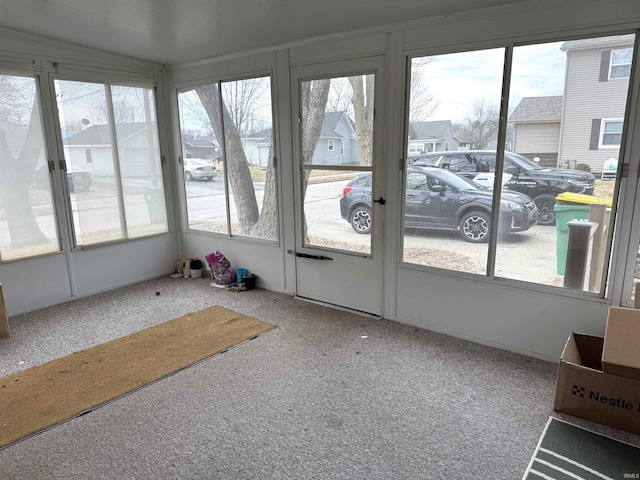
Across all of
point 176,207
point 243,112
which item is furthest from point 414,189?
point 176,207

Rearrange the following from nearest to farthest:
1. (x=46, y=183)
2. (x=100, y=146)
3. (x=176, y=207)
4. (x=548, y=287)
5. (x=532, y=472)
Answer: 1. (x=532, y=472)
2. (x=548, y=287)
3. (x=46, y=183)
4. (x=100, y=146)
5. (x=176, y=207)

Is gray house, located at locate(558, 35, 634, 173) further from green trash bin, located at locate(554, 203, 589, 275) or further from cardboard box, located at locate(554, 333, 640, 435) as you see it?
cardboard box, located at locate(554, 333, 640, 435)

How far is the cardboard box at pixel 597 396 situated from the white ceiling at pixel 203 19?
216 cm

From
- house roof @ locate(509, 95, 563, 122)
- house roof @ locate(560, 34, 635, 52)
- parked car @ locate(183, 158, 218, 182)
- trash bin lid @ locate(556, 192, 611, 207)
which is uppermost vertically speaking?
house roof @ locate(560, 34, 635, 52)

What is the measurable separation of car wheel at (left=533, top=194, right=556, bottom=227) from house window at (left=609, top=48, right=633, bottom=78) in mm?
751

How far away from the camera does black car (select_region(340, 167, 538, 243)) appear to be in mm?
2805

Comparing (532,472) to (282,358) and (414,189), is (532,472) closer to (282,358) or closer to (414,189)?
(282,358)

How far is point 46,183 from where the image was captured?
12.2ft

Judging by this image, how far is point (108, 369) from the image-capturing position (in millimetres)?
2742

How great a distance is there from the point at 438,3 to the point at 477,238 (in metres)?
1.55

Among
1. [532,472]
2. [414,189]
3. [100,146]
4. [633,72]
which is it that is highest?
[633,72]

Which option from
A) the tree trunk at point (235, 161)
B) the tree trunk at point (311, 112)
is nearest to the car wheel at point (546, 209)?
the tree trunk at point (311, 112)

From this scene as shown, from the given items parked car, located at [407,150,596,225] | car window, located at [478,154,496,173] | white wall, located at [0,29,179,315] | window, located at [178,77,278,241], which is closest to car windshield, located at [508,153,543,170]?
parked car, located at [407,150,596,225]

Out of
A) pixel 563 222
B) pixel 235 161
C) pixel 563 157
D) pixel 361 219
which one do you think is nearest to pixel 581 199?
pixel 563 222
